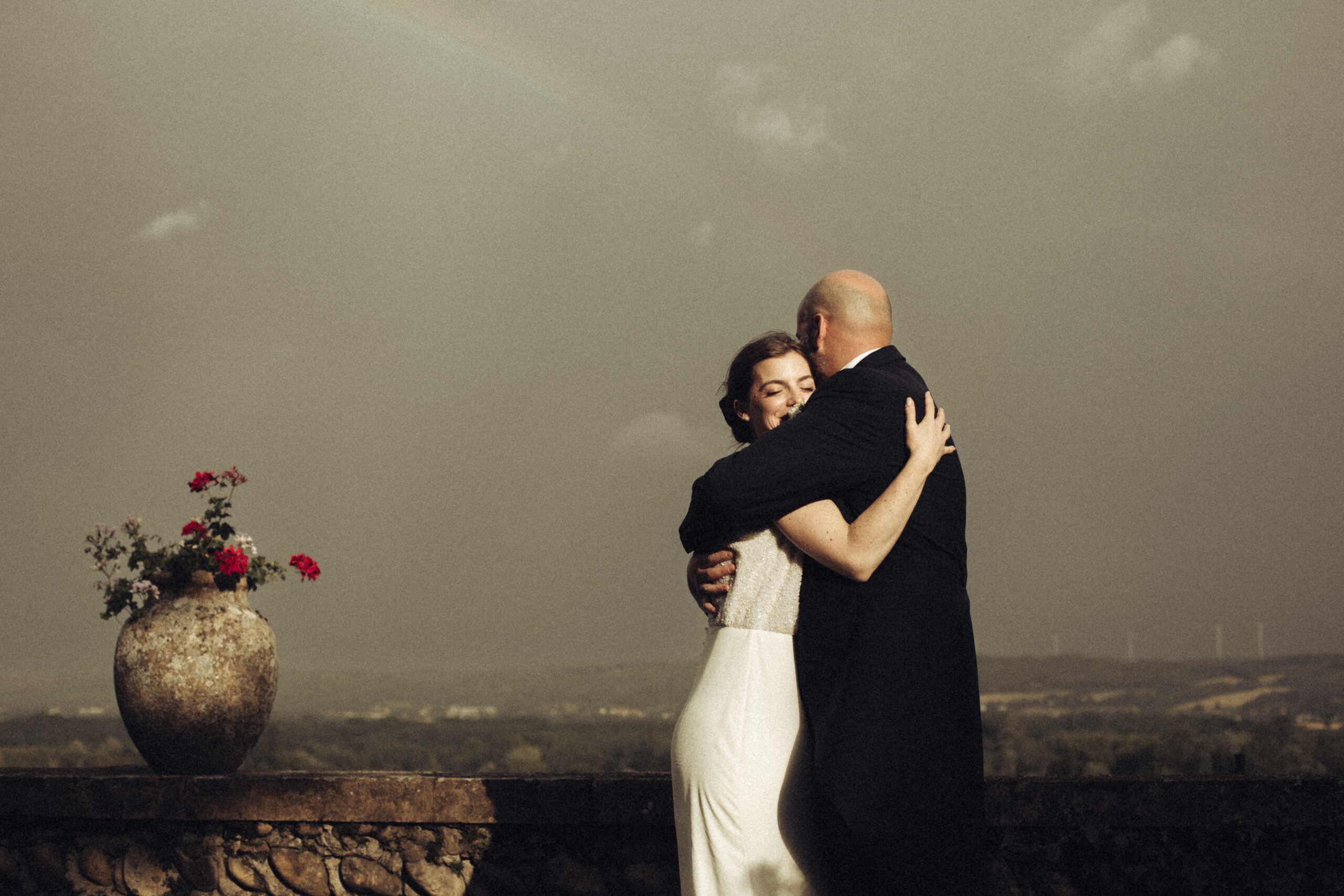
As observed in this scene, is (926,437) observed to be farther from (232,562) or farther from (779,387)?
(232,562)

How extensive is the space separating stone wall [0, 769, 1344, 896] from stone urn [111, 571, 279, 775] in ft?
1.01

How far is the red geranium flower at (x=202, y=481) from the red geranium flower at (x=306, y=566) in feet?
1.70

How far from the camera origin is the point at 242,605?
4.67 metres

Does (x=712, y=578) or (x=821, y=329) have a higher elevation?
(x=821, y=329)

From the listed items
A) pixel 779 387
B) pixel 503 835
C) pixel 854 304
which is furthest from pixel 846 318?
pixel 503 835

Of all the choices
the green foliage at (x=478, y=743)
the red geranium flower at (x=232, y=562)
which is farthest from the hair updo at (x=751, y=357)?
the green foliage at (x=478, y=743)

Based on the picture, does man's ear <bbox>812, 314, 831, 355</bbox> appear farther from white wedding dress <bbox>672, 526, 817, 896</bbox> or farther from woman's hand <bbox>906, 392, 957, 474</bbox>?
white wedding dress <bbox>672, 526, 817, 896</bbox>

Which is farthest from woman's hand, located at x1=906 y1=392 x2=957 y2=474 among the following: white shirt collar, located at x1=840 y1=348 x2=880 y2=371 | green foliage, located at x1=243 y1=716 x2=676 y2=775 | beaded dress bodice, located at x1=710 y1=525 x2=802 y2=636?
green foliage, located at x1=243 y1=716 x2=676 y2=775

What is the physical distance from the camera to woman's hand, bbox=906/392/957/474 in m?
2.11

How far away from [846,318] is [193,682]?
3421 millimetres

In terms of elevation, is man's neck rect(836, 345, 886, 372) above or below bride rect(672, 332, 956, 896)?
above

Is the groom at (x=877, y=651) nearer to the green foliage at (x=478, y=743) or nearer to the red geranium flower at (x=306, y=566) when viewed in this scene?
the red geranium flower at (x=306, y=566)

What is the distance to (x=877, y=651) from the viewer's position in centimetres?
204

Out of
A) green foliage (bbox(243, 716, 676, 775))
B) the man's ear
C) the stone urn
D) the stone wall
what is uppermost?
the man's ear
